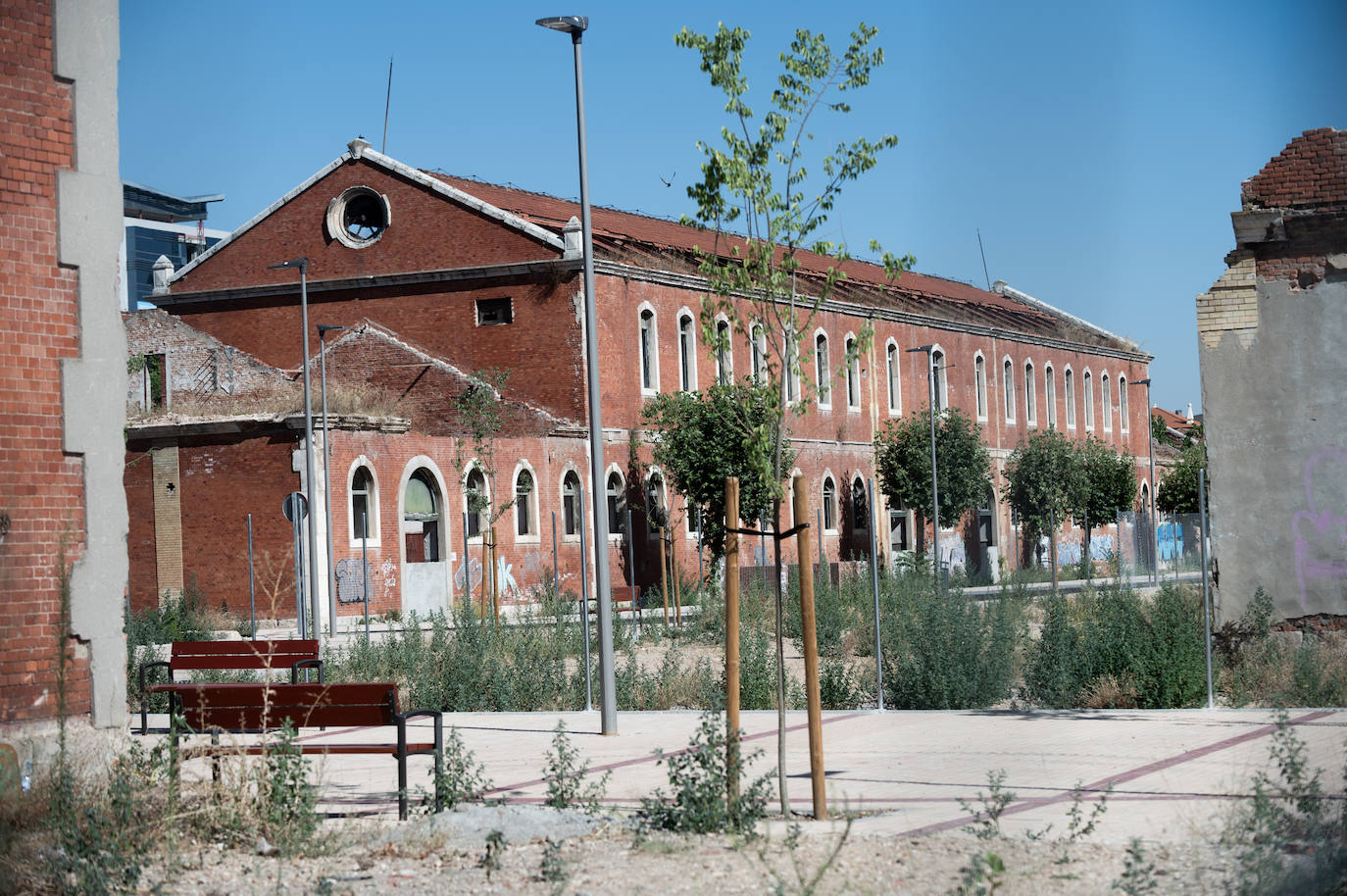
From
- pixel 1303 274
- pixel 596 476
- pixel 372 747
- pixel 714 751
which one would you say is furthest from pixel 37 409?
pixel 1303 274

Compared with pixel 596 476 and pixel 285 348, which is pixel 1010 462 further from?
pixel 596 476

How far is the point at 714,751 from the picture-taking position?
26.5 feet

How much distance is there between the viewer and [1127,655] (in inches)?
568

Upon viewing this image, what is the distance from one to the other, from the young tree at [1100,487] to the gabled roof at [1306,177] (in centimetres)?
3757

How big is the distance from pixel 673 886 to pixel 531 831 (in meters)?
1.44

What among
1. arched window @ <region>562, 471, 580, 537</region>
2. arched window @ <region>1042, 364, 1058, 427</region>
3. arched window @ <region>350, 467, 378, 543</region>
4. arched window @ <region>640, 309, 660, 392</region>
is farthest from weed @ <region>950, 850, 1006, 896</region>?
arched window @ <region>1042, 364, 1058, 427</region>

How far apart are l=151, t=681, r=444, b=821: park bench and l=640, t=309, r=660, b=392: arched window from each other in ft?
103

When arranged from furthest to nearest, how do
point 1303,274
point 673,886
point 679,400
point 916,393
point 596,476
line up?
point 916,393, point 679,400, point 1303,274, point 596,476, point 673,886

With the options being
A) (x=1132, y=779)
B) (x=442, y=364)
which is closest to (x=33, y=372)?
(x=1132, y=779)

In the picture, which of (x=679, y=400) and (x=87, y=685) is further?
(x=679, y=400)

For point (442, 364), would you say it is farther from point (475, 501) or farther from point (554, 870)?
point (554, 870)

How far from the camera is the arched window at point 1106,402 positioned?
66000 millimetres

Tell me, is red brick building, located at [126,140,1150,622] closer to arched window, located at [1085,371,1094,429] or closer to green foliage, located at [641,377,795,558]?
green foliage, located at [641,377,795,558]

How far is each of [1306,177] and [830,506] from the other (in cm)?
3150
